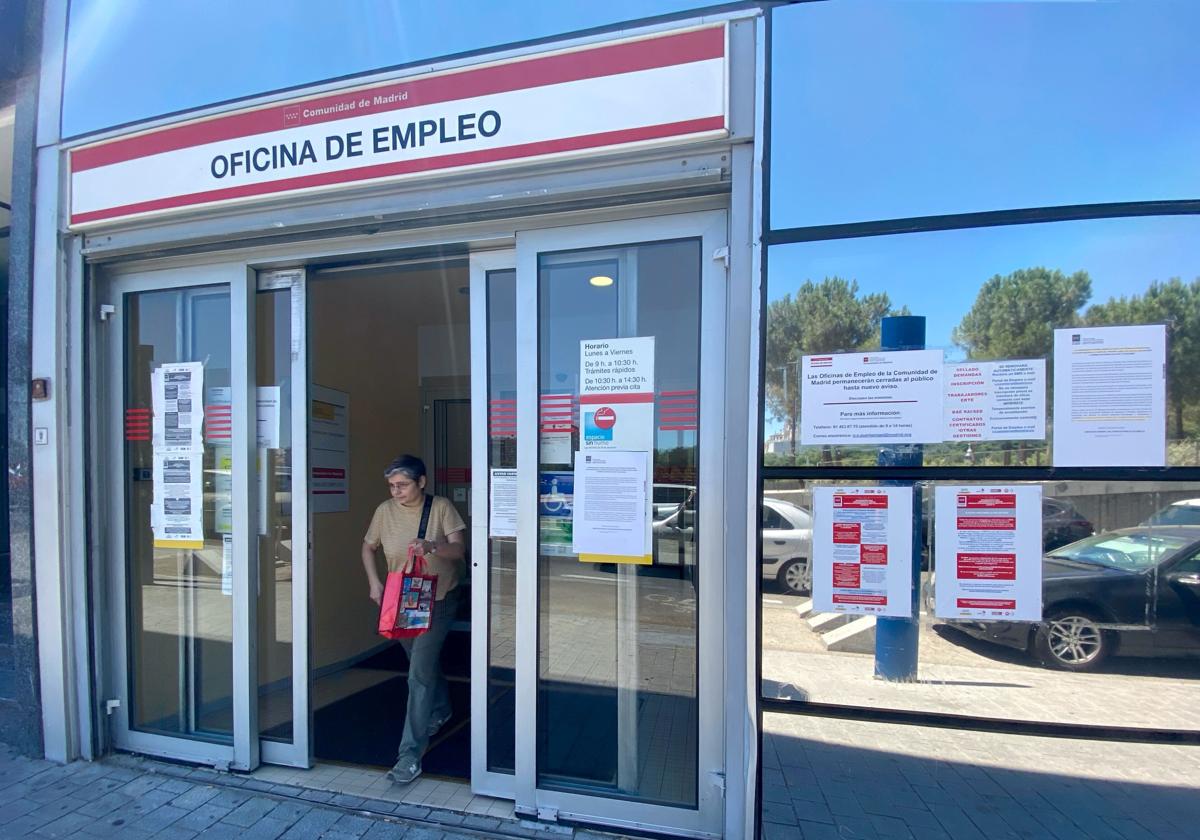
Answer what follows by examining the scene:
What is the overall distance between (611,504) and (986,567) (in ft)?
5.17

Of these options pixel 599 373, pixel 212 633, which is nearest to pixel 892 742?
pixel 599 373

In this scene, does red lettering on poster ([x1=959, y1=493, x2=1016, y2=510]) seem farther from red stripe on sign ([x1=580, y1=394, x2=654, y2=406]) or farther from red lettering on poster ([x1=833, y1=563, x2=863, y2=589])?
red stripe on sign ([x1=580, y1=394, x2=654, y2=406])

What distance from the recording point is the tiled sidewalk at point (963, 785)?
8.14 ft

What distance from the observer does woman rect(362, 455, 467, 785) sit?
332 centimetres

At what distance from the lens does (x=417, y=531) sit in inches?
135

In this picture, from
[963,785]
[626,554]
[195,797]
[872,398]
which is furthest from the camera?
[195,797]

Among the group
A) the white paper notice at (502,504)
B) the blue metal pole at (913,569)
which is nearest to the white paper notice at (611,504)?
the white paper notice at (502,504)

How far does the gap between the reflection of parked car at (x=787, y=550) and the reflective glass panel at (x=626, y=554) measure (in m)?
0.34

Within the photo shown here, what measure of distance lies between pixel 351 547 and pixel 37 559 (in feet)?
6.50

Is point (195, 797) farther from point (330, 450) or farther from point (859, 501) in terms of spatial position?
point (859, 501)

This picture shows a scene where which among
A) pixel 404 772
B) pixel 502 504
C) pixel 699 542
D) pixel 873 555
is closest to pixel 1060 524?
pixel 873 555

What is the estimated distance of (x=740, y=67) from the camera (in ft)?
8.29

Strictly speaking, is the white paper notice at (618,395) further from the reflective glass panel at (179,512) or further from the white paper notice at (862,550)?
the reflective glass panel at (179,512)

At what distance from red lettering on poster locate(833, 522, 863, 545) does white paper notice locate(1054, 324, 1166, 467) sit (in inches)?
31.9
